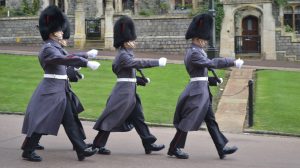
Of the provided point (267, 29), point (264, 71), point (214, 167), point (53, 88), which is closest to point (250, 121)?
point (214, 167)

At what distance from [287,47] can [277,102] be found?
47.6 ft

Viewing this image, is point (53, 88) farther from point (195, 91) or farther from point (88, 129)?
point (88, 129)

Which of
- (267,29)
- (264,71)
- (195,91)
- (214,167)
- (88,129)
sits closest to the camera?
(214,167)

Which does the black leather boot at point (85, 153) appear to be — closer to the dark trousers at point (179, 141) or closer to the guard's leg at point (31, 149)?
the guard's leg at point (31, 149)

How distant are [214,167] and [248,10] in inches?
902

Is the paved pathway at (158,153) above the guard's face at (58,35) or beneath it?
beneath

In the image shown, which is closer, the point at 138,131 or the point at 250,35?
the point at 138,131

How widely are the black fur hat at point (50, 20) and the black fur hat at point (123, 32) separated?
99cm

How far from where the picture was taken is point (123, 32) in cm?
884

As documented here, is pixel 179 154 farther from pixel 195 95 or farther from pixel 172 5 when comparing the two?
pixel 172 5

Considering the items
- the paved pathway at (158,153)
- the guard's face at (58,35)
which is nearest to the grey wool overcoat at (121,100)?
the paved pathway at (158,153)

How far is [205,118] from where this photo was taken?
8.65 metres

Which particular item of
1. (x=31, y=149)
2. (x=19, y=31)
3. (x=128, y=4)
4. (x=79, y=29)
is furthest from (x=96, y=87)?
(x=128, y=4)

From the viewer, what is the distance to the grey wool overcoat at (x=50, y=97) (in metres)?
7.92
